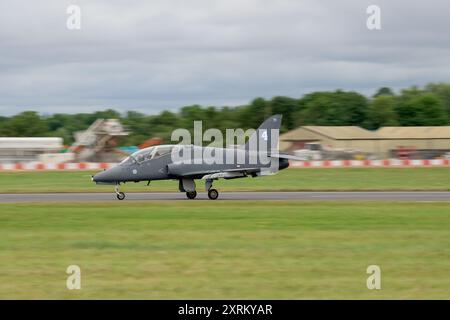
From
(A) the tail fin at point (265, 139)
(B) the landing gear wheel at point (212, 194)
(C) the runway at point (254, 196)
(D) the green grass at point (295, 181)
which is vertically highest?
(A) the tail fin at point (265, 139)

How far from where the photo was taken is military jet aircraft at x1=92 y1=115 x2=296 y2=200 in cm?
3144

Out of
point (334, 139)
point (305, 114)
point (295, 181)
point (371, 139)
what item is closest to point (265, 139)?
point (295, 181)

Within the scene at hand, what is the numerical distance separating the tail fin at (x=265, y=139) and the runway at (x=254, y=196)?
6.79 ft

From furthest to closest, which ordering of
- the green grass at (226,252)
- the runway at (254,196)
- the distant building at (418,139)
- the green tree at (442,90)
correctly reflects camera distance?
the green tree at (442,90), the distant building at (418,139), the runway at (254,196), the green grass at (226,252)

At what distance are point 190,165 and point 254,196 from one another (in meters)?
3.61

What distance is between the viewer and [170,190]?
127 ft

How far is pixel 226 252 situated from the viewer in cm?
1672

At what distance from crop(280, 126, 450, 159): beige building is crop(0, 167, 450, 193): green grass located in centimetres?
4169

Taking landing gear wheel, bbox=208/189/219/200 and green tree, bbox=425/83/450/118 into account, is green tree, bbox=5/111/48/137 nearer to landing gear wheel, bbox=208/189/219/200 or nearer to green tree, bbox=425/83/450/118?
green tree, bbox=425/83/450/118

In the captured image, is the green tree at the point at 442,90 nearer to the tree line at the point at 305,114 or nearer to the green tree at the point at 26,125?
the tree line at the point at 305,114

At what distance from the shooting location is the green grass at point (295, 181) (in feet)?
131

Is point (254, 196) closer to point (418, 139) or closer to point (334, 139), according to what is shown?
point (334, 139)

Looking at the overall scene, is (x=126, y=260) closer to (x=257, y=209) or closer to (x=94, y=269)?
(x=94, y=269)

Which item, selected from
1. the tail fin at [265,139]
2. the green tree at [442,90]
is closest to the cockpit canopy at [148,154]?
the tail fin at [265,139]
